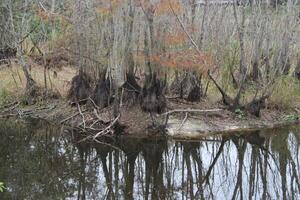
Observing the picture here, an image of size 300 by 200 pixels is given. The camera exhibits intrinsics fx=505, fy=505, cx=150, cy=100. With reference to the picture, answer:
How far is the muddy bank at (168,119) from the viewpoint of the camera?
11789 mm

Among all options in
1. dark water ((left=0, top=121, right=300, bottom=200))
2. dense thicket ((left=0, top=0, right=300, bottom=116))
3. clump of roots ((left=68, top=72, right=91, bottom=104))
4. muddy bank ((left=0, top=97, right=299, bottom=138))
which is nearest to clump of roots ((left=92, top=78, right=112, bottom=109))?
dense thicket ((left=0, top=0, right=300, bottom=116))

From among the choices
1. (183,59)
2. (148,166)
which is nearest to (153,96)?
(183,59)

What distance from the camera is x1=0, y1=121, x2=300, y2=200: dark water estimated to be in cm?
832

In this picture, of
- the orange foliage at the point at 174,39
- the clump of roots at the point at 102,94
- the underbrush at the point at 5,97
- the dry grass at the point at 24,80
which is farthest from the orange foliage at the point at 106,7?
the underbrush at the point at 5,97

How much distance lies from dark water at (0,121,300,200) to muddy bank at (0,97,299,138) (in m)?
0.41

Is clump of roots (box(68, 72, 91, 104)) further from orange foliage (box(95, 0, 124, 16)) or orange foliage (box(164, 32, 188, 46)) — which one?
orange foliage (box(164, 32, 188, 46))

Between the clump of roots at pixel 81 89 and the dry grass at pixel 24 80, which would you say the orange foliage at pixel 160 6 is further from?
the dry grass at pixel 24 80

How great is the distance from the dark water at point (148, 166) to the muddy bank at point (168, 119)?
1.33 feet

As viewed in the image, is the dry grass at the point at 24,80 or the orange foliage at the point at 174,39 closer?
the orange foliage at the point at 174,39

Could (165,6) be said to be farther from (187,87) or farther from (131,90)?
(187,87)

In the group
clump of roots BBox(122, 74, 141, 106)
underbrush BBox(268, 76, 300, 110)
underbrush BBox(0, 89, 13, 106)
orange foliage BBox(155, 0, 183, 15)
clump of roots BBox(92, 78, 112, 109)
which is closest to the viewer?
orange foliage BBox(155, 0, 183, 15)

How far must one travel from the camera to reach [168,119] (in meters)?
12.1

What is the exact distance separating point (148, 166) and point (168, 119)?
8.27ft

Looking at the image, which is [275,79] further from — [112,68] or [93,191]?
[93,191]
